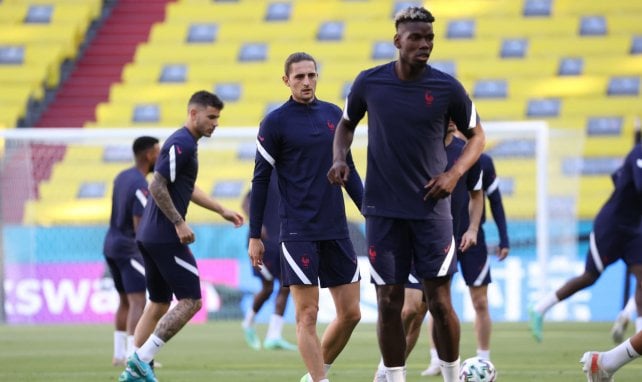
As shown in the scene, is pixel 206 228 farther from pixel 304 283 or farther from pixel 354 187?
pixel 304 283

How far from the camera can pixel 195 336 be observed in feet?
55.9

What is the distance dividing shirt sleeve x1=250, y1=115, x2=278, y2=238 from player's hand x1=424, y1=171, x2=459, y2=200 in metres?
1.38

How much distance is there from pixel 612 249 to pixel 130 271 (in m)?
4.89

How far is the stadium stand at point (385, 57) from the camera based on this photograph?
83.0ft

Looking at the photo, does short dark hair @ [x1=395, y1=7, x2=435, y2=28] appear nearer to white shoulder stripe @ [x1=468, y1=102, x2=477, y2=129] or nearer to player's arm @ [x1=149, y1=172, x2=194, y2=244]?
white shoulder stripe @ [x1=468, y1=102, x2=477, y2=129]

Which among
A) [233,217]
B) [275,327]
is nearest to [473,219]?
[233,217]

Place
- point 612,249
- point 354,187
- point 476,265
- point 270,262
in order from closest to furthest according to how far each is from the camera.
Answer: point 354,187 → point 476,265 → point 612,249 → point 270,262

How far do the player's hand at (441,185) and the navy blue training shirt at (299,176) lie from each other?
1145 mm

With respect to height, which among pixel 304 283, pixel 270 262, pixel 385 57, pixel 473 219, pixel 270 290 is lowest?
pixel 270 290

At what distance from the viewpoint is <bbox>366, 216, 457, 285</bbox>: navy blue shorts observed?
7492 mm

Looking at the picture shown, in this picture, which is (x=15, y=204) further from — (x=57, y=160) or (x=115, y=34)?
(x=115, y=34)

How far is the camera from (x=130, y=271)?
12.8 m

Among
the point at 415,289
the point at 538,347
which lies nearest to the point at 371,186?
the point at 415,289

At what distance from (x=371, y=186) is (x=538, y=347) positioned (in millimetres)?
6964
